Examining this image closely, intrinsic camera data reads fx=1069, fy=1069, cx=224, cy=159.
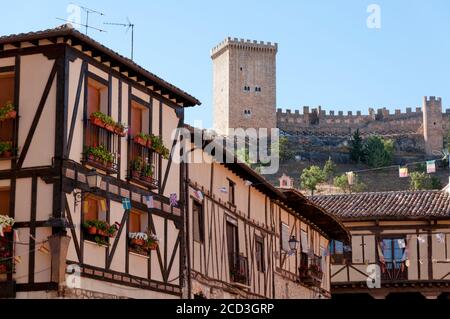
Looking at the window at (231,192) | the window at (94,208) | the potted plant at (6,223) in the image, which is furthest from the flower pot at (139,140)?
the window at (231,192)

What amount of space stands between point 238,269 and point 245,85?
99.8m

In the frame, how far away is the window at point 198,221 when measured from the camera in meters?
25.7

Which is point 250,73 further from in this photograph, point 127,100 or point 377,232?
point 127,100

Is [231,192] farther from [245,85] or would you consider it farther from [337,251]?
[245,85]

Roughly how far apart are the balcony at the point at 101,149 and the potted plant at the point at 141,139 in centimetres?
55

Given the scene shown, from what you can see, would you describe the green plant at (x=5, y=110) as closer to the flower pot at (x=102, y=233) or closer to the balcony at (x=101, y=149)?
the balcony at (x=101, y=149)

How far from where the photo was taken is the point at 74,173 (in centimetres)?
2003

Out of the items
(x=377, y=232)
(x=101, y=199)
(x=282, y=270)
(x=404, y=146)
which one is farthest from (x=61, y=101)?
(x=404, y=146)

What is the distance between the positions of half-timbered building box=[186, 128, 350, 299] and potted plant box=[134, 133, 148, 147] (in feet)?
9.19

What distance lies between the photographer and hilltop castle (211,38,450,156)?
126 m

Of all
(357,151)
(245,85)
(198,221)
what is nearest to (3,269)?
(198,221)

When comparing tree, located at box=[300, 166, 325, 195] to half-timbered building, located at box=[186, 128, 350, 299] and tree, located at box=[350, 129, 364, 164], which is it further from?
half-timbered building, located at box=[186, 128, 350, 299]

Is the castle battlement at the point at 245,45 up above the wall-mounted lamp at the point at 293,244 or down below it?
above
